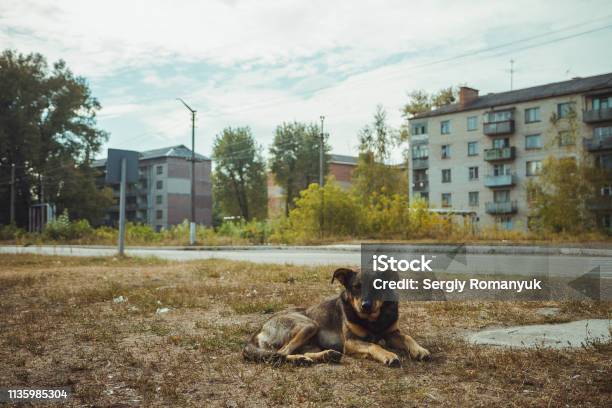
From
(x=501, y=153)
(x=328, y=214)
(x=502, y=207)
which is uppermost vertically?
(x=501, y=153)

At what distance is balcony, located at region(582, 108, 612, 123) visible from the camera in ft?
168

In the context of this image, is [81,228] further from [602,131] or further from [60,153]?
[602,131]

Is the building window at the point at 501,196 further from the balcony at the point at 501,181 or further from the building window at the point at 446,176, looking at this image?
the building window at the point at 446,176

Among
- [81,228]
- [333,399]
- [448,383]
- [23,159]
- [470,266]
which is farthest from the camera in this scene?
[23,159]

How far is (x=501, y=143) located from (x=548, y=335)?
58.2 meters

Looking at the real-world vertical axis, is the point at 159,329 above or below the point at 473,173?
below

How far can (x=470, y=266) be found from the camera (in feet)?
38.9

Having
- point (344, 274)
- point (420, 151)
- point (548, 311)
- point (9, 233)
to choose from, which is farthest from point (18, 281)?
point (420, 151)

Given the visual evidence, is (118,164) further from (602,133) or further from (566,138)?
(602,133)

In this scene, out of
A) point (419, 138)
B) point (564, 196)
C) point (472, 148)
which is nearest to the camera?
point (564, 196)

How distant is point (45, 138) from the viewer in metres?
61.9

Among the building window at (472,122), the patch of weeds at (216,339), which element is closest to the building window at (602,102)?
the building window at (472,122)

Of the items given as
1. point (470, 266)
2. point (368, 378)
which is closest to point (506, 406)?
point (368, 378)

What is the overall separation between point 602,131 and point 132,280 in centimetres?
5154
